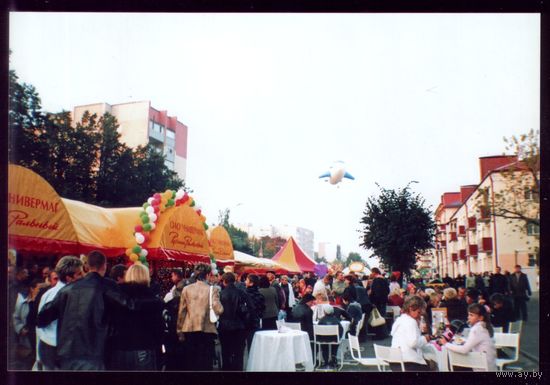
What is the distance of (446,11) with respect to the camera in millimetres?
5195

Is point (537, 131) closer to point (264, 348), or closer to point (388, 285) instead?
point (264, 348)

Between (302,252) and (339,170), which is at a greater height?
(339,170)

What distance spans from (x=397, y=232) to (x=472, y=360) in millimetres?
8447

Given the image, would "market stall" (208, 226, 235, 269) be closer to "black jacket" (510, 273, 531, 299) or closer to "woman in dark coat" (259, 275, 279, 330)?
"woman in dark coat" (259, 275, 279, 330)

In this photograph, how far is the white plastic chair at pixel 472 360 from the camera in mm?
4695

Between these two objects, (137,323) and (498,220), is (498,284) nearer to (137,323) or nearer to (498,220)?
(498,220)

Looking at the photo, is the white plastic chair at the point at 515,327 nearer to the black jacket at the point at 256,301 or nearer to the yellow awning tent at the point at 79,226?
the black jacket at the point at 256,301

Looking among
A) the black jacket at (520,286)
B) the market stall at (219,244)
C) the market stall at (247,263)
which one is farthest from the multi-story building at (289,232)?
the black jacket at (520,286)

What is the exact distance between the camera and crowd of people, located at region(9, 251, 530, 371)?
4102 mm

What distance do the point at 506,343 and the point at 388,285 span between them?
474cm

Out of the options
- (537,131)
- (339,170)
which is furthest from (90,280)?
(537,131)

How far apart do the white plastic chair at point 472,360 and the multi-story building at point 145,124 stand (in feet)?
14.3

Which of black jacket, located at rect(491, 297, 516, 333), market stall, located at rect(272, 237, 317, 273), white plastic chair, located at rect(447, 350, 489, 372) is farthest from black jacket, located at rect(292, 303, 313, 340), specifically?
market stall, located at rect(272, 237, 317, 273)

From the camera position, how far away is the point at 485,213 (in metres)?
6.65
